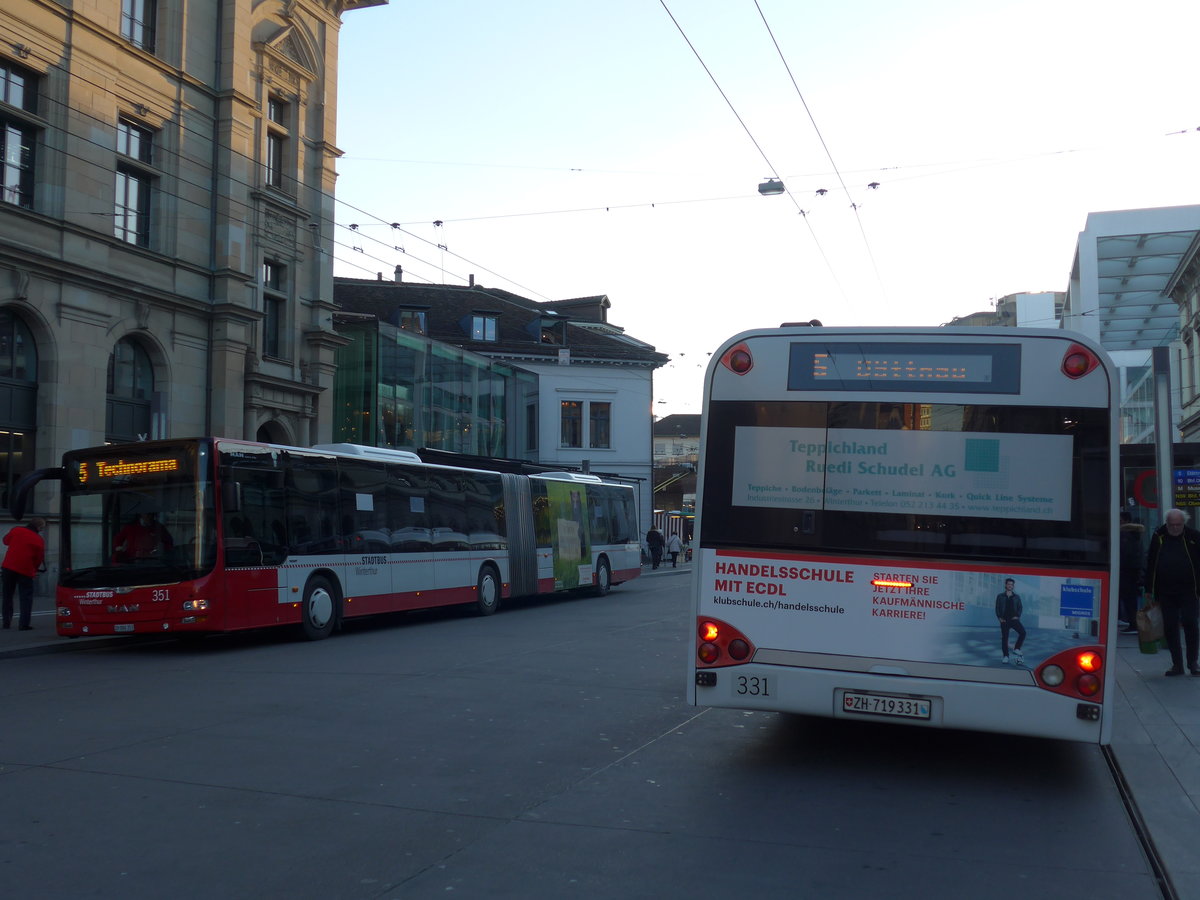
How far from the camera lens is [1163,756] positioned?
812cm

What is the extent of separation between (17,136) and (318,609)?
1271 centimetres

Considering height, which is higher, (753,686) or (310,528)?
(310,528)

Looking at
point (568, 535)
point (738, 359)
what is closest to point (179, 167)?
point (568, 535)

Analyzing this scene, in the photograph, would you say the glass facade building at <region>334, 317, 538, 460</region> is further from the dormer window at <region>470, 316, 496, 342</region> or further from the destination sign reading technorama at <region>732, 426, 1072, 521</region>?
the destination sign reading technorama at <region>732, 426, 1072, 521</region>

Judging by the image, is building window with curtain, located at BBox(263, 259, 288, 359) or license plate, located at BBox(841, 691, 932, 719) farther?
building window with curtain, located at BBox(263, 259, 288, 359)

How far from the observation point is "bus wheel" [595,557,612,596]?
93.8 ft

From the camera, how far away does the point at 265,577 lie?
16.0m

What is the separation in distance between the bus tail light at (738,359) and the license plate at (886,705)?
2258 mm

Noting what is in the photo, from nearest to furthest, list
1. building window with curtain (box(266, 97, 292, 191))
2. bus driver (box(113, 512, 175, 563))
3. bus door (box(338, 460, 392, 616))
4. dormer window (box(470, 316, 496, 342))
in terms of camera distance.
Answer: bus driver (box(113, 512, 175, 563)), bus door (box(338, 460, 392, 616)), building window with curtain (box(266, 97, 292, 191)), dormer window (box(470, 316, 496, 342))

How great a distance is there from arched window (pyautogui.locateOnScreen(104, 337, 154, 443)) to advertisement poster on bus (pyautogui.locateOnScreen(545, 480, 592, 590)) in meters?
9.40

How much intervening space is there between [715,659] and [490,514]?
15.5 meters

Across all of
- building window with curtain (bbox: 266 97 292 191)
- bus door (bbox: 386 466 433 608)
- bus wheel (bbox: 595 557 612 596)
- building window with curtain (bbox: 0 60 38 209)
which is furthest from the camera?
building window with curtain (bbox: 266 97 292 191)

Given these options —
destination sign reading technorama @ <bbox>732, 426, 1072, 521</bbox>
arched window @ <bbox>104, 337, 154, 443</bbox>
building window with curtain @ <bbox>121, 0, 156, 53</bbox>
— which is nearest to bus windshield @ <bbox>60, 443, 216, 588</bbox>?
destination sign reading technorama @ <bbox>732, 426, 1072, 521</bbox>

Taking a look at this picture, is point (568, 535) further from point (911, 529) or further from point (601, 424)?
point (601, 424)
